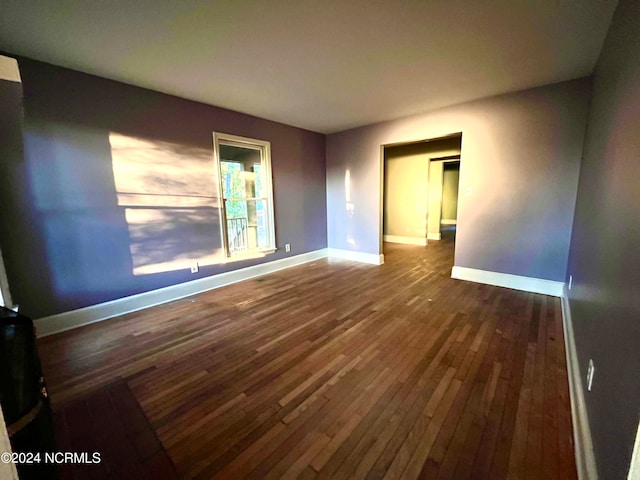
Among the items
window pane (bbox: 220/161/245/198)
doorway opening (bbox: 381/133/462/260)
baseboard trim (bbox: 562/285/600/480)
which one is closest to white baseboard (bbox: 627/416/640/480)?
baseboard trim (bbox: 562/285/600/480)

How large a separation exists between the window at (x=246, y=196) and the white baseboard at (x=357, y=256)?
154cm

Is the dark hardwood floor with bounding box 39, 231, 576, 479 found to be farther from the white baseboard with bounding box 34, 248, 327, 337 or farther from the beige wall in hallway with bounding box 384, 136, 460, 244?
the beige wall in hallway with bounding box 384, 136, 460, 244

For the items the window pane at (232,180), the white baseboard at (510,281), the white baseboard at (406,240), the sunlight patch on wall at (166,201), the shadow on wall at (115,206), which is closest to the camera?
the shadow on wall at (115,206)

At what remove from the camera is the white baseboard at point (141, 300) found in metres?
2.50

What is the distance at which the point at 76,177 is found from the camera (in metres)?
2.53

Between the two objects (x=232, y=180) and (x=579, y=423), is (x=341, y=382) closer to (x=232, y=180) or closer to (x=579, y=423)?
(x=579, y=423)

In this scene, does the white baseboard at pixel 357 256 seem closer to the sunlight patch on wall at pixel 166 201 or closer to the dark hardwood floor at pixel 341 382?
the dark hardwood floor at pixel 341 382

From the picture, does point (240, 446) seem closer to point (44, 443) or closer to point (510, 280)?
point (44, 443)

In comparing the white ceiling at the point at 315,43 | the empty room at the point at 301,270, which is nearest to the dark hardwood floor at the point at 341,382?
the empty room at the point at 301,270

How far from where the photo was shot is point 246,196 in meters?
4.21

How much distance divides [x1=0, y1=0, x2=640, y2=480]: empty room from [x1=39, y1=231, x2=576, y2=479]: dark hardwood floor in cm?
2

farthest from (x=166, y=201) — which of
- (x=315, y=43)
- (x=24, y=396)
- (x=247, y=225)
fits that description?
(x=24, y=396)

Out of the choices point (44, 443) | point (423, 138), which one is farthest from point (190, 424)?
point (423, 138)

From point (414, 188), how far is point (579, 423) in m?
5.47
